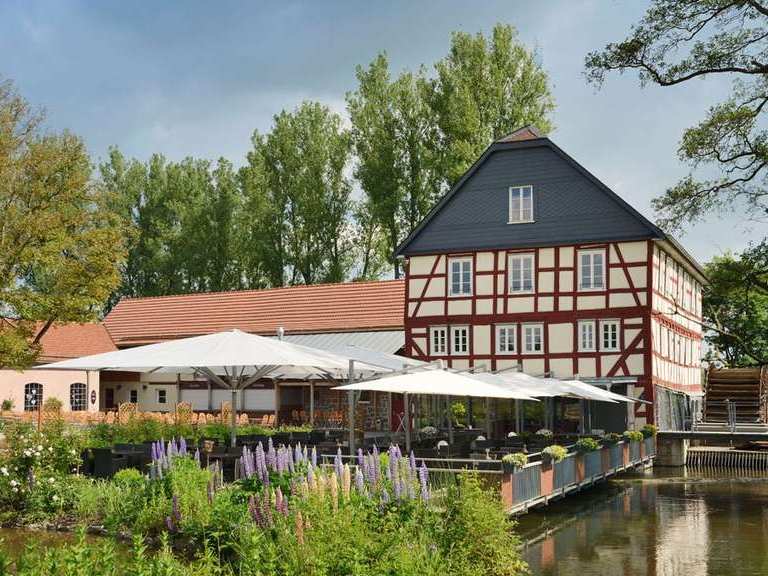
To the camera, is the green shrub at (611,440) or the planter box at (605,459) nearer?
the planter box at (605,459)

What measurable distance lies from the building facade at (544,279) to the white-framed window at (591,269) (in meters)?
0.03

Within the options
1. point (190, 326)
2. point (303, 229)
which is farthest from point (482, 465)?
point (303, 229)

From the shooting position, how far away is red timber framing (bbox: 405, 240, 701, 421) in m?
32.6

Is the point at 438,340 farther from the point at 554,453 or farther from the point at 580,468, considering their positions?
the point at 554,453

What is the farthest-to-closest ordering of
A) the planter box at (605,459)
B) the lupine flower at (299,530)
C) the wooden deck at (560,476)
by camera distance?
the planter box at (605,459), the wooden deck at (560,476), the lupine flower at (299,530)

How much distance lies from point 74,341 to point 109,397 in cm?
295

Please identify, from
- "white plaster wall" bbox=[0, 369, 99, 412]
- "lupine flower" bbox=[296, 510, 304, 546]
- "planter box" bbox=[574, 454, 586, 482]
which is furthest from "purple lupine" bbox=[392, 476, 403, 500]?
"white plaster wall" bbox=[0, 369, 99, 412]

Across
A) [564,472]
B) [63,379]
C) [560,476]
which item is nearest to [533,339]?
[564,472]

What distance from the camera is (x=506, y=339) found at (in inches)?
1362

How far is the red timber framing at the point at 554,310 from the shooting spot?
32.6 metres

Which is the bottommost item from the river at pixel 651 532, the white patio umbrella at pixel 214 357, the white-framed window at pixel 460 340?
the river at pixel 651 532

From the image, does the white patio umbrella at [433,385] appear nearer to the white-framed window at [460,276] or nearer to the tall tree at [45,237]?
the tall tree at [45,237]

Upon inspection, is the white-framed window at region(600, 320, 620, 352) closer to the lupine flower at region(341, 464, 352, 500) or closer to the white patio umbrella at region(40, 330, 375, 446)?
the white patio umbrella at region(40, 330, 375, 446)

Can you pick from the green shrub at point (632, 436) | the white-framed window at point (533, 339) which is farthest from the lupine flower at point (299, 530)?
the white-framed window at point (533, 339)
